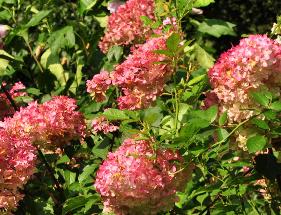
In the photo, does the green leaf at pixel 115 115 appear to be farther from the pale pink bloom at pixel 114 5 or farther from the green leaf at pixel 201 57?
the pale pink bloom at pixel 114 5

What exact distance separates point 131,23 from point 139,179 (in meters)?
1.24

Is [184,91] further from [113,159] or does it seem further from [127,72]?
[113,159]

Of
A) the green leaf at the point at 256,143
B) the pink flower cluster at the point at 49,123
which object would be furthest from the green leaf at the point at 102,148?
the green leaf at the point at 256,143

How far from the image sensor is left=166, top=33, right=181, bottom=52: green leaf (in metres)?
2.07

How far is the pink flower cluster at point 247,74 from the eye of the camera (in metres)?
2.10

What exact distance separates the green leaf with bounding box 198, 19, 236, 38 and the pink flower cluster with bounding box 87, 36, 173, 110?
1.15 meters

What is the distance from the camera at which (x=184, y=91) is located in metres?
2.32

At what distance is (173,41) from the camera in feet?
6.83

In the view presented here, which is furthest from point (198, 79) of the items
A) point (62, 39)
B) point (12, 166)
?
point (62, 39)

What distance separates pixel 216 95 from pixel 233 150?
8.2 inches

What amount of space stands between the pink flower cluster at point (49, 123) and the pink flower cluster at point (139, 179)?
20.1 inches

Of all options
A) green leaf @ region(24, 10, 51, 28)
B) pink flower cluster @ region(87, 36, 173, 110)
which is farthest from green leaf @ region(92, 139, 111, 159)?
green leaf @ region(24, 10, 51, 28)

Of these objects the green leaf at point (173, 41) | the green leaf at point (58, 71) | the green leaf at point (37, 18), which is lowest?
the green leaf at point (58, 71)

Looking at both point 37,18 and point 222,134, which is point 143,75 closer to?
point 222,134
